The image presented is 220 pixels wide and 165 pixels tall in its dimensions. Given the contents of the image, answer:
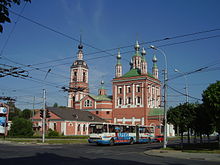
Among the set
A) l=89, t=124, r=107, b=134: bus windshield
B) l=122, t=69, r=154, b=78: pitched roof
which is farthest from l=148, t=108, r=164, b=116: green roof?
l=89, t=124, r=107, b=134: bus windshield

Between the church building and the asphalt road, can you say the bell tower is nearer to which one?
the church building

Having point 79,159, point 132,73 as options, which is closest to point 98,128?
point 79,159

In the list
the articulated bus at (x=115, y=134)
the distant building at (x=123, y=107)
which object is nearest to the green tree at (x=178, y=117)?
the articulated bus at (x=115, y=134)

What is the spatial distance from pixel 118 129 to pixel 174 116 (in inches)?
380

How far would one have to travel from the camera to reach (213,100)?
2180cm

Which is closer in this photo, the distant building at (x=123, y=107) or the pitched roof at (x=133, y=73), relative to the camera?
the distant building at (x=123, y=107)

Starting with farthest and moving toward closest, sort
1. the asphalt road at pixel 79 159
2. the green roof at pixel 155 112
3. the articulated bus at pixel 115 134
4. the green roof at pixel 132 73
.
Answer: the green roof at pixel 132 73
the green roof at pixel 155 112
the articulated bus at pixel 115 134
the asphalt road at pixel 79 159

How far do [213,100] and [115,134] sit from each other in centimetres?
1474

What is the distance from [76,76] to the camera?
89688mm

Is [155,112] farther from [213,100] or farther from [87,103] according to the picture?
[213,100]

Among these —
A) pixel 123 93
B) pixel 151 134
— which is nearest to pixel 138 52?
pixel 123 93

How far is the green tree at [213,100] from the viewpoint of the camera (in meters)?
21.6

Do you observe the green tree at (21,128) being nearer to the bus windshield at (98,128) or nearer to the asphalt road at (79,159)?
the bus windshield at (98,128)

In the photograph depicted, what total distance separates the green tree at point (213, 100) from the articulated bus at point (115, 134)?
43.9 feet
